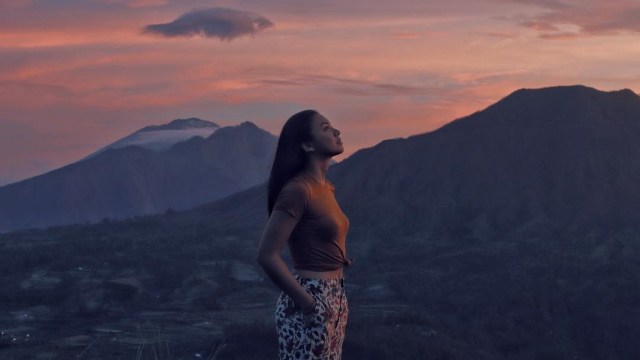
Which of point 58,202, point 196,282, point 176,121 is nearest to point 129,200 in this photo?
point 58,202

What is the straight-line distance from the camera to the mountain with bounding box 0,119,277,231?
74875mm

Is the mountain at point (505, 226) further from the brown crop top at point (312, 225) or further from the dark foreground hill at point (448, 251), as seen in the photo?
the brown crop top at point (312, 225)

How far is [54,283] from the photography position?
26.4 m

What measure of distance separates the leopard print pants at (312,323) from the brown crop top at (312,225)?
0.27ft

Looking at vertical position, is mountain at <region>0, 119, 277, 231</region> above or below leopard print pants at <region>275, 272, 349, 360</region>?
below

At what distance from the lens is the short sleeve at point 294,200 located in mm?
4012

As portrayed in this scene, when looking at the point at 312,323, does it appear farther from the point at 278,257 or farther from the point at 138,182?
the point at 138,182

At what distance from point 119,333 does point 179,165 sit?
2504 inches

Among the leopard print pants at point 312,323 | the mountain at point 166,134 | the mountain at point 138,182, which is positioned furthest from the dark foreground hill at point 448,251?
the mountain at point 166,134

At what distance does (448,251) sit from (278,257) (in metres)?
29.4

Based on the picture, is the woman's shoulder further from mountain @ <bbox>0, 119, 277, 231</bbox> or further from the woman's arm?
mountain @ <bbox>0, 119, 277, 231</bbox>

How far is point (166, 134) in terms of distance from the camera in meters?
104

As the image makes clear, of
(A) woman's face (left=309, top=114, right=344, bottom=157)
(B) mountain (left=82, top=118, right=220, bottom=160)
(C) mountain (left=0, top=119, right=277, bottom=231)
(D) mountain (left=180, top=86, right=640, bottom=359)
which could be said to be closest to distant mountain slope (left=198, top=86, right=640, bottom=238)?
(D) mountain (left=180, top=86, right=640, bottom=359)

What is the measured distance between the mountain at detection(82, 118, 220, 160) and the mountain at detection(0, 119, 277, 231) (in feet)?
22.0
